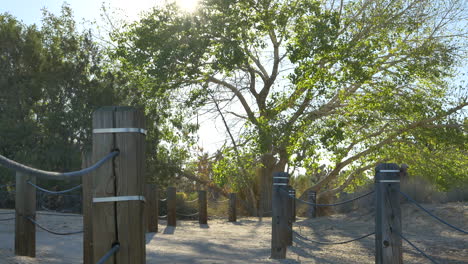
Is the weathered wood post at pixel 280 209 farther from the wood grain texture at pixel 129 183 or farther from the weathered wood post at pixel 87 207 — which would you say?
the wood grain texture at pixel 129 183

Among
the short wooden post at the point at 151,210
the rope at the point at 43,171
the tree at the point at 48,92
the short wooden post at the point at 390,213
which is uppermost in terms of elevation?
the tree at the point at 48,92

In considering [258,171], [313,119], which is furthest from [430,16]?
[258,171]

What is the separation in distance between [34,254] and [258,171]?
49.9 feet

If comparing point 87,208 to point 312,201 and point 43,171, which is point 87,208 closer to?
point 43,171

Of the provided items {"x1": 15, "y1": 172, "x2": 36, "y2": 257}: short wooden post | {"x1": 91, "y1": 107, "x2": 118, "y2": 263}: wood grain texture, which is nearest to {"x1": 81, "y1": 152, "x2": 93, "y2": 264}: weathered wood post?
{"x1": 15, "y1": 172, "x2": 36, "y2": 257}: short wooden post

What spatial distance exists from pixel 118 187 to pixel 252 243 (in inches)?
326

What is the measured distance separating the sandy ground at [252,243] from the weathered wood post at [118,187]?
3.65 m

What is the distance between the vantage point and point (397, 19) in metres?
17.0

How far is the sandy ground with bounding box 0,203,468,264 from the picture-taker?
8.15 metres

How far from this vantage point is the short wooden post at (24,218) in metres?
6.93

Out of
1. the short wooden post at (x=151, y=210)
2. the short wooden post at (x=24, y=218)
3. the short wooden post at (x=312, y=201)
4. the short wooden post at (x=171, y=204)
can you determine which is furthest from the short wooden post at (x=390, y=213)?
the short wooden post at (x=312, y=201)

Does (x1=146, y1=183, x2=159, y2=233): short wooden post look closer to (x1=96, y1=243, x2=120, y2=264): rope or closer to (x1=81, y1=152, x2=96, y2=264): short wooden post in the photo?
(x1=81, y1=152, x2=96, y2=264): short wooden post

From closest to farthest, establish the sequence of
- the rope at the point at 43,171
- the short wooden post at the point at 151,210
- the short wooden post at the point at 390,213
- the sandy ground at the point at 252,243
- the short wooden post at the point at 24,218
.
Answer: the rope at the point at 43,171
the short wooden post at the point at 390,213
the short wooden post at the point at 24,218
the sandy ground at the point at 252,243
the short wooden post at the point at 151,210

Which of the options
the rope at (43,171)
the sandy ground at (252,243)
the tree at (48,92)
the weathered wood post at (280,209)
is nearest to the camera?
the rope at (43,171)
